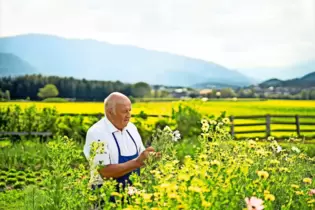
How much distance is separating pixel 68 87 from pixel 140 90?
5.94 ft

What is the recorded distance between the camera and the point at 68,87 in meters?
12.7

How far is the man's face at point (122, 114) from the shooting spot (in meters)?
3.18

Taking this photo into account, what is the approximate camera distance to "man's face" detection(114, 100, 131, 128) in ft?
10.4

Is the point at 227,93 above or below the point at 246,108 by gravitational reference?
above

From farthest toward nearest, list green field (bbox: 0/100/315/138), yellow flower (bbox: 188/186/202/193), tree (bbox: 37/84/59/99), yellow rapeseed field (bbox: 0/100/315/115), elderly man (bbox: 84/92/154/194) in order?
tree (bbox: 37/84/59/99) → yellow rapeseed field (bbox: 0/100/315/115) → green field (bbox: 0/100/315/138) → elderly man (bbox: 84/92/154/194) → yellow flower (bbox: 188/186/202/193)

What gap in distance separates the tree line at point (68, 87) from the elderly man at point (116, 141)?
27.0 ft

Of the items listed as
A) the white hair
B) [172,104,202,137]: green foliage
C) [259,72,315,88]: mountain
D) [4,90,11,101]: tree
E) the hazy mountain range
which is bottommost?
[172,104,202,137]: green foliage

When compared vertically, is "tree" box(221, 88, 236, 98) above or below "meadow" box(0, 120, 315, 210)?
above

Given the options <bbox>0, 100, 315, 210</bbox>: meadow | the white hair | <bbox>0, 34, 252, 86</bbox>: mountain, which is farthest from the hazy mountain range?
the white hair

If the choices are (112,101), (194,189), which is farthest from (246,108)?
(194,189)

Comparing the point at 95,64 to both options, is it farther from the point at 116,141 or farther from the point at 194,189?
the point at 194,189

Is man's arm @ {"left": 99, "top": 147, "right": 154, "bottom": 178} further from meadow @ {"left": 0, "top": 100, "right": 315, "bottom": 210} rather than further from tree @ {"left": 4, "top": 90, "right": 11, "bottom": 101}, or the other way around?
tree @ {"left": 4, "top": 90, "right": 11, "bottom": 101}

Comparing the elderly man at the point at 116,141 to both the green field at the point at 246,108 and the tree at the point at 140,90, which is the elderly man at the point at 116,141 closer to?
the green field at the point at 246,108

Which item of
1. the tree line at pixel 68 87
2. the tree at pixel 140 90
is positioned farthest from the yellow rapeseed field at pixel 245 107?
the tree at pixel 140 90
